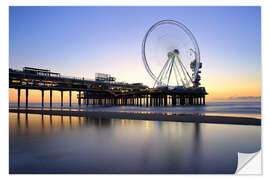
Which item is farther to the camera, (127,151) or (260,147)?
(260,147)

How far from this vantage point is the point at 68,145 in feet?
14.4

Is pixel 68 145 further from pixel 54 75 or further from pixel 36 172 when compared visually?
pixel 54 75

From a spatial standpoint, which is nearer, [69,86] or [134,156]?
[134,156]

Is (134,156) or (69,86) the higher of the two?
(69,86)

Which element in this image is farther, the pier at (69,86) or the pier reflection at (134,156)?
the pier at (69,86)

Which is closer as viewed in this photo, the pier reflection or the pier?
the pier reflection

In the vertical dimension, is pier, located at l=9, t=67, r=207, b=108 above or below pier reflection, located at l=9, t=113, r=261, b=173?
above

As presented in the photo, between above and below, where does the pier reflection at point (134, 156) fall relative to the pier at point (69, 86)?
below
